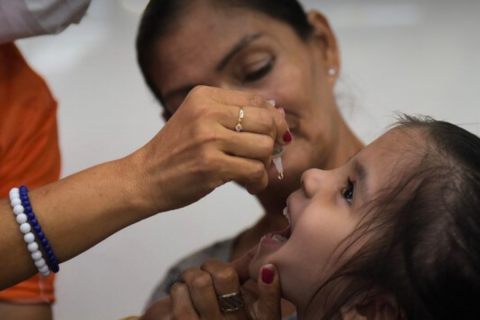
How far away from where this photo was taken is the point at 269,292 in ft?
2.22

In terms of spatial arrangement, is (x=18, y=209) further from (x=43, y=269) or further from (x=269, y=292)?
(x=269, y=292)

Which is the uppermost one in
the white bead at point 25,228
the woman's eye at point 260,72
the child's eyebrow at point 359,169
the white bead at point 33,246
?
the woman's eye at point 260,72

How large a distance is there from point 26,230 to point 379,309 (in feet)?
1.27

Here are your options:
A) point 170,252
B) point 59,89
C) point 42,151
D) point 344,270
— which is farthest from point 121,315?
point 344,270

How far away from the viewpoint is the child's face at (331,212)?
645mm

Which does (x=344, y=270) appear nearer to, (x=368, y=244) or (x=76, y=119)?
(x=368, y=244)

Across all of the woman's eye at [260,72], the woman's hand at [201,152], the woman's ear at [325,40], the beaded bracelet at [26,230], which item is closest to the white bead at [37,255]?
the beaded bracelet at [26,230]

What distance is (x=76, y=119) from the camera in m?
1.20

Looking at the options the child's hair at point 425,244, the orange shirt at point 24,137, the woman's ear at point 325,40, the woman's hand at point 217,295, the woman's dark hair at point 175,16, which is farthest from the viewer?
the woman's ear at point 325,40

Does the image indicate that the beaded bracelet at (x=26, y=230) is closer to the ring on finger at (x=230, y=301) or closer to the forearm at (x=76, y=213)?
the forearm at (x=76, y=213)

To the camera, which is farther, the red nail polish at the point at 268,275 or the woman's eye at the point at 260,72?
the woman's eye at the point at 260,72

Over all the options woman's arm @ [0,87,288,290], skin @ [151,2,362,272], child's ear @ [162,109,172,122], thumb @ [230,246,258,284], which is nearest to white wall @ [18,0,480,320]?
child's ear @ [162,109,172,122]

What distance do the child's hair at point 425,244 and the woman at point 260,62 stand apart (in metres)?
0.31

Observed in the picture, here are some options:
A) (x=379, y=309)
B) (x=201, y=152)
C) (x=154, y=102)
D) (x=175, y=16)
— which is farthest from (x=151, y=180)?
(x=154, y=102)
